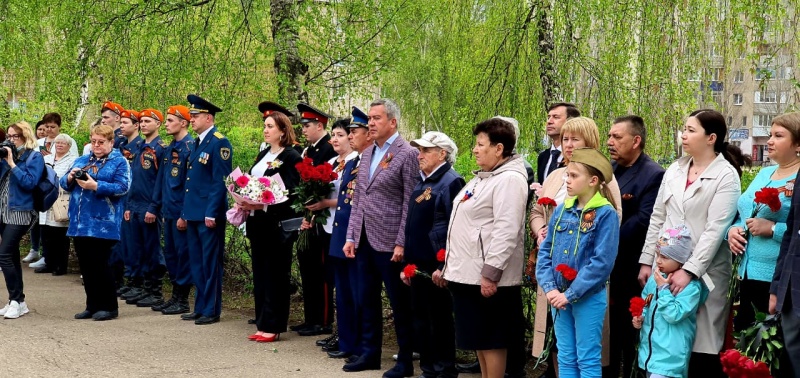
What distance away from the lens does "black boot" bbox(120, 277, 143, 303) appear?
11.4 m

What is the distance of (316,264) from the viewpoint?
9.35 meters

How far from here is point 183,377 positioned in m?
7.56

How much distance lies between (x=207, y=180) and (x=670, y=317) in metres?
5.56

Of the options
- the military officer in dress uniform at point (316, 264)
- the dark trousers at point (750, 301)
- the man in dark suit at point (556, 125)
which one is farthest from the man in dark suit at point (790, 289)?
the military officer in dress uniform at point (316, 264)

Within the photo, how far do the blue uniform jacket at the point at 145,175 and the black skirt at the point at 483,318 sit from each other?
540 cm

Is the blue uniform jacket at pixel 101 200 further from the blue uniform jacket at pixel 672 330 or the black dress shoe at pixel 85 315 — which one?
the blue uniform jacket at pixel 672 330

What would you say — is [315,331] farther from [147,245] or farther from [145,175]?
[145,175]

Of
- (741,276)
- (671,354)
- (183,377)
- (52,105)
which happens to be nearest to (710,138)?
(741,276)

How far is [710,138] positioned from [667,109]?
3.72 metres

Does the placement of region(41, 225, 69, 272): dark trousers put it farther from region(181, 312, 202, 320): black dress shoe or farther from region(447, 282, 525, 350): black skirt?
region(447, 282, 525, 350): black skirt

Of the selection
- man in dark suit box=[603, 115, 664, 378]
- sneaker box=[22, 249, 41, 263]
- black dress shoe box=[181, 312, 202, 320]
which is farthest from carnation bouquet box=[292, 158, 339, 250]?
sneaker box=[22, 249, 41, 263]

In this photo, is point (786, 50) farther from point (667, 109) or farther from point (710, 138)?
point (710, 138)

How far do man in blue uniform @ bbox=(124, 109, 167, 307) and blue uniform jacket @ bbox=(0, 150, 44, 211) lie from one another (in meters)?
1.35

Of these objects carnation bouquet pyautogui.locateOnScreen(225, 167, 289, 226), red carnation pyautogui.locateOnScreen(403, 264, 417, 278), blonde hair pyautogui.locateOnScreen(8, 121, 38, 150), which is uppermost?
blonde hair pyautogui.locateOnScreen(8, 121, 38, 150)
